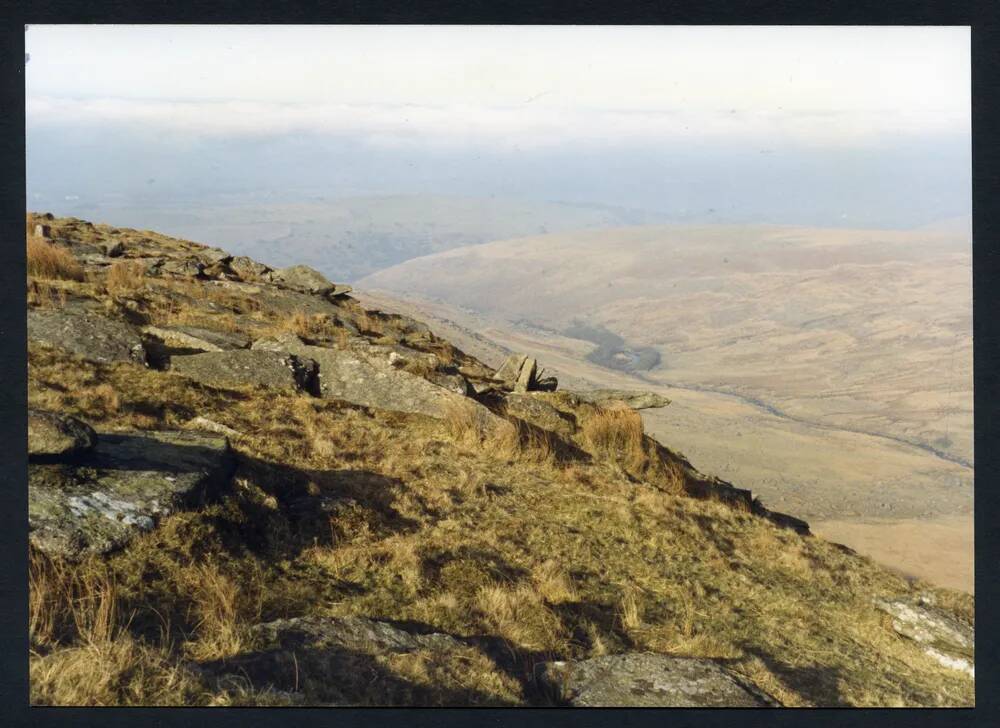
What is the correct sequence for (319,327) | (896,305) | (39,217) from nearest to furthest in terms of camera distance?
(319,327) → (39,217) → (896,305)

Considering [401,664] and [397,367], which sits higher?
[397,367]

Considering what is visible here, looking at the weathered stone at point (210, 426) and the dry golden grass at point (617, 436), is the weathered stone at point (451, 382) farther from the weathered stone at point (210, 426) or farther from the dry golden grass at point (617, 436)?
the weathered stone at point (210, 426)

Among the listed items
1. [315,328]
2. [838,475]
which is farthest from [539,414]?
[838,475]

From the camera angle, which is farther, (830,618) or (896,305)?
(896,305)

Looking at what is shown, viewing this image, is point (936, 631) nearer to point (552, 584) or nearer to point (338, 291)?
point (552, 584)

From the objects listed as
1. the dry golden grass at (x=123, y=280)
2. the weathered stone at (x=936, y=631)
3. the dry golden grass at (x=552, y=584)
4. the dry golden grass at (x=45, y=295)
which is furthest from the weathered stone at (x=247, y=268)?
the weathered stone at (x=936, y=631)

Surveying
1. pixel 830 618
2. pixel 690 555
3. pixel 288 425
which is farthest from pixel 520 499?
pixel 830 618

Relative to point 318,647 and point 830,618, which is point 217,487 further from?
point 830,618
